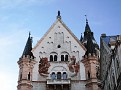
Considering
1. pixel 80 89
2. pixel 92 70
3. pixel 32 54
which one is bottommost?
pixel 80 89

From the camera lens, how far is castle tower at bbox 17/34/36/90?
36.9 metres

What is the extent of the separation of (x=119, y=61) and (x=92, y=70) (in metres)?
17.4

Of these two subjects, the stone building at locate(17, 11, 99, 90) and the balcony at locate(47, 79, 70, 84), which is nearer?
the balcony at locate(47, 79, 70, 84)

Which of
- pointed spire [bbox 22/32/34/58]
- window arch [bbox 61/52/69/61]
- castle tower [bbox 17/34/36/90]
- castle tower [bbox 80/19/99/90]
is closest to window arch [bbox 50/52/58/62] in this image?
window arch [bbox 61/52/69/61]

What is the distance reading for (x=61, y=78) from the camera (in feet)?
125

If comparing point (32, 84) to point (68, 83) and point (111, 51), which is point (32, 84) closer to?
point (68, 83)

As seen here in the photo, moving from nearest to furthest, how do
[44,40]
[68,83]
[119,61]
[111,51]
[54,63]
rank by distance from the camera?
[119,61]
[111,51]
[68,83]
[54,63]
[44,40]

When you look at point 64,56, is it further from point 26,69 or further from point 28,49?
point 26,69

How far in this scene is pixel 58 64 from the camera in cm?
3925

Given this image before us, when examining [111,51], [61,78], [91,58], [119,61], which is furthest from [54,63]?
[119,61]

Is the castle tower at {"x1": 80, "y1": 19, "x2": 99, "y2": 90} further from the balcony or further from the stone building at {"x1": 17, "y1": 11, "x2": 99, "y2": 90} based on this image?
the balcony

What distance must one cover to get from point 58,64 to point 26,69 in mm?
4425

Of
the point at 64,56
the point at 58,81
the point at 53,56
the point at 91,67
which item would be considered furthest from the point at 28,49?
the point at 91,67

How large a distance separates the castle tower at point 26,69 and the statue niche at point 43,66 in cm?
110
